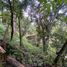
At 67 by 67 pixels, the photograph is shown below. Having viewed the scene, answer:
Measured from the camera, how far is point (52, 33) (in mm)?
8922

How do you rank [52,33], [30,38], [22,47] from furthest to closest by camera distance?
1. [30,38]
2. [52,33]
3. [22,47]

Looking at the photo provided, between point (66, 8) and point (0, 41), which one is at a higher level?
point (66, 8)

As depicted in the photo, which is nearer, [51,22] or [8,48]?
[8,48]

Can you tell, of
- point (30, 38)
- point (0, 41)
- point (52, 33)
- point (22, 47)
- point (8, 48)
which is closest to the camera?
point (8, 48)

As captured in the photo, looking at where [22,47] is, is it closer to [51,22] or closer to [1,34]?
[1,34]

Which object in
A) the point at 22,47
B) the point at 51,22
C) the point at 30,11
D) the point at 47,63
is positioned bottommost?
the point at 47,63

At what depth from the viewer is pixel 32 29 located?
980 centimetres

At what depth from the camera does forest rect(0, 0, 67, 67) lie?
22.7 ft

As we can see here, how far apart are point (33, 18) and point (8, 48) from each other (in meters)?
2.33

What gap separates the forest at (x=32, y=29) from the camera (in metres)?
6.91

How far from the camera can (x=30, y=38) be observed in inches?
410

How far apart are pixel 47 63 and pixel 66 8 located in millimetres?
2822

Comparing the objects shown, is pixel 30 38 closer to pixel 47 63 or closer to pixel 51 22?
pixel 51 22

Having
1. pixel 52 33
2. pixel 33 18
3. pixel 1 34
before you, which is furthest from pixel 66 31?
pixel 1 34
